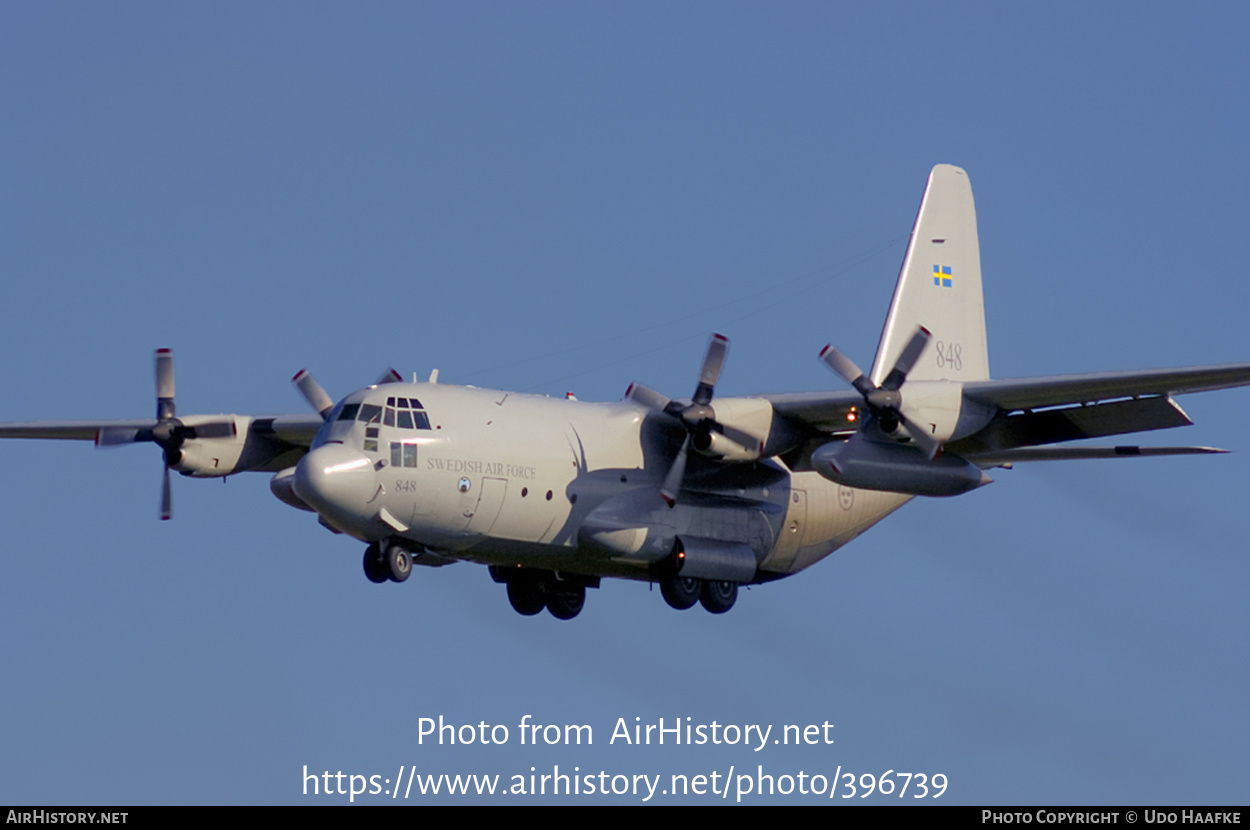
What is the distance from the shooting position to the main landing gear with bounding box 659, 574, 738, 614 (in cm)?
2672

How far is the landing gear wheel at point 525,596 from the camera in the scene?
2781 centimetres

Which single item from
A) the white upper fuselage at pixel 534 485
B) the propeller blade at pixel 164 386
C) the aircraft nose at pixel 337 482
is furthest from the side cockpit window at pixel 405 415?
the propeller blade at pixel 164 386

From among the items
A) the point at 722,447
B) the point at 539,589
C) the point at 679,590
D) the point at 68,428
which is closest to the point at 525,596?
the point at 539,589

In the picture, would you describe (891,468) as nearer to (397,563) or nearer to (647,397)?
(647,397)

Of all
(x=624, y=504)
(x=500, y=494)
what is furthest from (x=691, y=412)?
(x=500, y=494)

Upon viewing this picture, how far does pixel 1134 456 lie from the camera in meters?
26.8

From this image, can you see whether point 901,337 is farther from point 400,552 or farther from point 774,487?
point 400,552

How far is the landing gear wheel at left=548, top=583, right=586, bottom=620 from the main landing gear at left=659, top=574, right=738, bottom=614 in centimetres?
171

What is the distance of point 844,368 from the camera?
25828 millimetres

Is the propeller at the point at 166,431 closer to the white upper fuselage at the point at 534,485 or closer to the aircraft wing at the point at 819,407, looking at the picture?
the white upper fuselage at the point at 534,485

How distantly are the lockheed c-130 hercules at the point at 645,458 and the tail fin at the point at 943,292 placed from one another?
2.77ft

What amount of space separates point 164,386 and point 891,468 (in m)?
11.5

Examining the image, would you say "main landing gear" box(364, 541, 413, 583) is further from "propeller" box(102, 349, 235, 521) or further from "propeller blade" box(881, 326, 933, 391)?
"propeller blade" box(881, 326, 933, 391)

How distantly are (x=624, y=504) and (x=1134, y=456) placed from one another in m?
7.60
